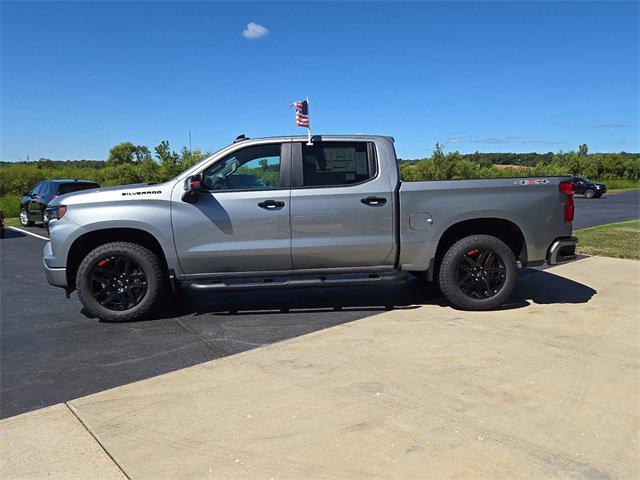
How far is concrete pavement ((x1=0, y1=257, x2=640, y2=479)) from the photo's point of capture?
2.69 metres

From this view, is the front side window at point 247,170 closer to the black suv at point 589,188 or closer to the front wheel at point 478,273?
the front wheel at point 478,273

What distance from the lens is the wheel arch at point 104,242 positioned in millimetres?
5453

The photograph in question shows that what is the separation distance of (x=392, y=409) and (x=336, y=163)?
3074mm

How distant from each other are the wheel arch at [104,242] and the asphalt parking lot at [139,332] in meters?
0.61

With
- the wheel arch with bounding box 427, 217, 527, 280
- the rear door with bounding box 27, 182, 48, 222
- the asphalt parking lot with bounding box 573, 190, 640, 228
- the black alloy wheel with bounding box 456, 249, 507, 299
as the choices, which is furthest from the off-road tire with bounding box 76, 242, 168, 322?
the rear door with bounding box 27, 182, 48, 222

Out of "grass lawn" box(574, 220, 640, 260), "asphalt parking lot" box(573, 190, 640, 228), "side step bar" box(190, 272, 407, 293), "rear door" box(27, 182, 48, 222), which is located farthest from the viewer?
"rear door" box(27, 182, 48, 222)

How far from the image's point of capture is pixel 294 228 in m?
5.38

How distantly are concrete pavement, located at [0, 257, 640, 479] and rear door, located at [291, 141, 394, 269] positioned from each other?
2.88 ft

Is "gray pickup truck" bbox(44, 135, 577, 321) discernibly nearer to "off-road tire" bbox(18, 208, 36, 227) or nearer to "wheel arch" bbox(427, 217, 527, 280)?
"wheel arch" bbox(427, 217, 527, 280)

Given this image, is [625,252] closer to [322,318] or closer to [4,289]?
[322,318]

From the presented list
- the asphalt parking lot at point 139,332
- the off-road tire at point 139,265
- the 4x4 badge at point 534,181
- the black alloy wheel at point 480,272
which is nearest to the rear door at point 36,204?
the asphalt parking lot at point 139,332

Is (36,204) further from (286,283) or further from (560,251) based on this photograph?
(560,251)

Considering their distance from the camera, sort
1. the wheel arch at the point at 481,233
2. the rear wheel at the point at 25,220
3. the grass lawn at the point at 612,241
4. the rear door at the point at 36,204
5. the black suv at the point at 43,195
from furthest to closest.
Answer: the rear wheel at the point at 25,220 → the rear door at the point at 36,204 → the black suv at the point at 43,195 → the grass lawn at the point at 612,241 → the wheel arch at the point at 481,233

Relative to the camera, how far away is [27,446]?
294cm
